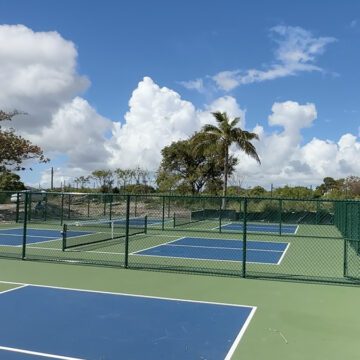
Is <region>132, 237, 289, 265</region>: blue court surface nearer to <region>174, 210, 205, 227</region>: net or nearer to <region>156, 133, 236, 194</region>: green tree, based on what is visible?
<region>174, 210, 205, 227</region>: net

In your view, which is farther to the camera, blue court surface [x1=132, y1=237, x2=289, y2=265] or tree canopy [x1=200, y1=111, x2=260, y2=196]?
tree canopy [x1=200, y1=111, x2=260, y2=196]

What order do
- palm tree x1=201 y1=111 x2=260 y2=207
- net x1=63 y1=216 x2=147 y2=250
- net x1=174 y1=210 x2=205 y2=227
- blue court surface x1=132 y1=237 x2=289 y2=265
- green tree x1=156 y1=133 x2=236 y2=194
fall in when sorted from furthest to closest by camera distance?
1. green tree x1=156 y1=133 x2=236 y2=194
2. palm tree x1=201 y1=111 x2=260 y2=207
3. net x1=174 y1=210 x2=205 y2=227
4. net x1=63 y1=216 x2=147 y2=250
5. blue court surface x1=132 y1=237 x2=289 y2=265

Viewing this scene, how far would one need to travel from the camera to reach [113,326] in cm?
679

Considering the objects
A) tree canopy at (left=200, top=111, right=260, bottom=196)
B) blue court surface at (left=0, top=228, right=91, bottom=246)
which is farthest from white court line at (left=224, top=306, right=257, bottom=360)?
tree canopy at (left=200, top=111, right=260, bottom=196)

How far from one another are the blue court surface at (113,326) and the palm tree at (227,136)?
28631 mm

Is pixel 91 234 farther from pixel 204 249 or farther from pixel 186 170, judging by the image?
pixel 186 170

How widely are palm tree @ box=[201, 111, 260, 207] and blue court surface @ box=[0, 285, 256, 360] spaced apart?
28.6 meters

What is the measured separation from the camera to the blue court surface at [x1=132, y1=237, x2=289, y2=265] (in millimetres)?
14506

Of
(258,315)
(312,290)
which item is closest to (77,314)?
(258,315)

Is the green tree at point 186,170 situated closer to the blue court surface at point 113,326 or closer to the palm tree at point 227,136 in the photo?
the palm tree at point 227,136

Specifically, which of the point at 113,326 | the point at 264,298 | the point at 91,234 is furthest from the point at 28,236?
the point at 113,326

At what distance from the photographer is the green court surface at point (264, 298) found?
6117mm

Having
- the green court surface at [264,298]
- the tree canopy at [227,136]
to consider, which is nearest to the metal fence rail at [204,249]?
the green court surface at [264,298]

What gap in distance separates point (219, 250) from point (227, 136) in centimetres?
2126
